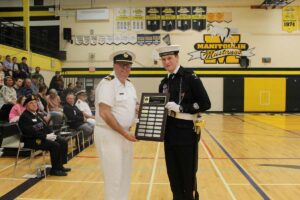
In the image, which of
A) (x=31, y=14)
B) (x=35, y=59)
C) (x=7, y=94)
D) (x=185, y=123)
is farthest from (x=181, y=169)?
(x=31, y=14)

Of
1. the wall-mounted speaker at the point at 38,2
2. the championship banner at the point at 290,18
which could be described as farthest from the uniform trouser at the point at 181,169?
the wall-mounted speaker at the point at 38,2

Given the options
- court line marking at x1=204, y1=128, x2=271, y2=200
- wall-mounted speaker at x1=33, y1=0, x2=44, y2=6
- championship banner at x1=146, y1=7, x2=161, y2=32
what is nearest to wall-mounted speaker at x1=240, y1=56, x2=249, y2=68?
championship banner at x1=146, y1=7, x2=161, y2=32

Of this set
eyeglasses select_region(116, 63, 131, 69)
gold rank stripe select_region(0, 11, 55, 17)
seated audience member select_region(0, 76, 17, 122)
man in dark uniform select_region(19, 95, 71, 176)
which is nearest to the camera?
eyeglasses select_region(116, 63, 131, 69)

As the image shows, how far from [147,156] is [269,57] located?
15.1 meters

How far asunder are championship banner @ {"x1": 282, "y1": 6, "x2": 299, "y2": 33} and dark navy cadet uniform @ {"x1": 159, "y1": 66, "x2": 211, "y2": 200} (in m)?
19.5

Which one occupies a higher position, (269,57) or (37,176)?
(269,57)

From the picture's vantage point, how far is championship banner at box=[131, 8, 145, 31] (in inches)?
848

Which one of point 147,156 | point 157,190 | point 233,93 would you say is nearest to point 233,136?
point 147,156

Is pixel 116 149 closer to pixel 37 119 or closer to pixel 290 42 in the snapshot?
pixel 37 119

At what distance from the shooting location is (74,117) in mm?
9234

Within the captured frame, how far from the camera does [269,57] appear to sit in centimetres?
2123

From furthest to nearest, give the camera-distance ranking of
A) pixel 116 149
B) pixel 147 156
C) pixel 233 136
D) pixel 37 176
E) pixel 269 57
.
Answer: pixel 269 57 < pixel 233 136 < pixel 147 156 < pixel 37 176 < pixel 116 149

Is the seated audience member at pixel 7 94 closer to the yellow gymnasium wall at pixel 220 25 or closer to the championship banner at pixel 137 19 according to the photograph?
the yellow gymnasium wall at pixel 220 25

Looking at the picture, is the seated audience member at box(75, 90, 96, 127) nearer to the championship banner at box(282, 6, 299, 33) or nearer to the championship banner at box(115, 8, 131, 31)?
the championship banner at box(115, 8, 131, 31)
